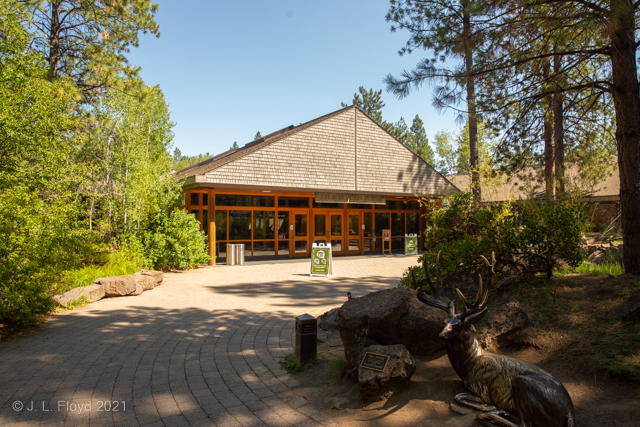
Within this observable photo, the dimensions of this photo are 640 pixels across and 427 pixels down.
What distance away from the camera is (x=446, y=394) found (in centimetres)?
362

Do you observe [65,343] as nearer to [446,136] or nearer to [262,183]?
[262,183]

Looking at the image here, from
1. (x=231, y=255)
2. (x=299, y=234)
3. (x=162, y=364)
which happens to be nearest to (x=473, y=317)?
(x=162, y=364)

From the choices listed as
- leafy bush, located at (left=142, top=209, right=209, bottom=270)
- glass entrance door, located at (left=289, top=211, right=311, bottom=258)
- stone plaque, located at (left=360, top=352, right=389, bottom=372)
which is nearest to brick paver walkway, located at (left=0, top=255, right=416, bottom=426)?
stone plaque, located at (left=360, top=352, right=389, bottom=372)

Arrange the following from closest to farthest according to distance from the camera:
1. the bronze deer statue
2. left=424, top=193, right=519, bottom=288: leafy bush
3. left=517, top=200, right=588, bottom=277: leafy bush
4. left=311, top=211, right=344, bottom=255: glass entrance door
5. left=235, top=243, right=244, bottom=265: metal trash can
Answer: the bronze deer statue
left=517, top=200, right=588, bottom=277: leafy bush
left=424, top=193, right=519, bottom=288: leafy bush
left=235, top=243, right=244, bottom=265: metal trash can
left=311, top=211, right=344, bottom=255: glass entrance door

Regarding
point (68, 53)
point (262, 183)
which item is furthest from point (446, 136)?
point (68, 53)

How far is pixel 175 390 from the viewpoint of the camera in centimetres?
425

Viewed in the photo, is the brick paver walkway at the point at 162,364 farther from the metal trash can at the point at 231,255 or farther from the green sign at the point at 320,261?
the metal trash can at the point at 231,255

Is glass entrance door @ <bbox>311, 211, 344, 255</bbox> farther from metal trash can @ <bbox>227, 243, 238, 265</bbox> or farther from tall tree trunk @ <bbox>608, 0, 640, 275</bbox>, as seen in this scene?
tall tree trunk @ <bbox>608, 0, 640, 275</bbox>

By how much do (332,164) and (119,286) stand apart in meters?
10.9

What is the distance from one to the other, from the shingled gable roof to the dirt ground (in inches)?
460

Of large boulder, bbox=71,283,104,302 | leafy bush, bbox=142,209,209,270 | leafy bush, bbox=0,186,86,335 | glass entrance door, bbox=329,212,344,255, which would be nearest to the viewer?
leafy bush, bbox=0,186,86,335

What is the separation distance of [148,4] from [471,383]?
16.2 metres

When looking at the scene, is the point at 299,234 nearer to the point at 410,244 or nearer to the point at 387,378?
the point at 410,244

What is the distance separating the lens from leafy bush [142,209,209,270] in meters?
Result: 13.4
